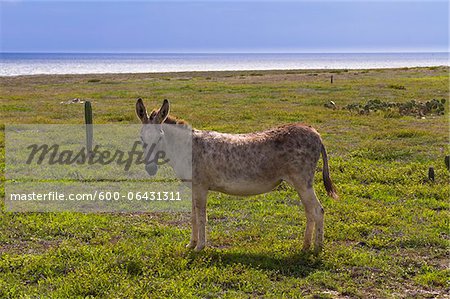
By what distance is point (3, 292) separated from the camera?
7.73 m

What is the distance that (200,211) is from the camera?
9172 mm

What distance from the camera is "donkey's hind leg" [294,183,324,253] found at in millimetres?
8984

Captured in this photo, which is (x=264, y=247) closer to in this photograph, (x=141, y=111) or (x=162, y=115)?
(x=162, y=115)

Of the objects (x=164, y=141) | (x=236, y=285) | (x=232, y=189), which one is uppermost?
(x=164, y=141)

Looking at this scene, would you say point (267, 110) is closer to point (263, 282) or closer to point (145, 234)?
point (145, 234)

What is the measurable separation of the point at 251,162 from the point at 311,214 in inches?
63.6

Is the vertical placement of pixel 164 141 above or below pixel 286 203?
above

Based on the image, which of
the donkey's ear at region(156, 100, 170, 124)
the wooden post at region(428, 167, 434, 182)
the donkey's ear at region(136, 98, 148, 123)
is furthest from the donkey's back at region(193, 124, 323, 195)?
the wooden post at region(428, 167, 434, 182)

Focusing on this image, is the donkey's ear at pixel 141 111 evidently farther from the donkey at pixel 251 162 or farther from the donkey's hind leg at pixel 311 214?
the donkey's hind leg at pixel 311 214

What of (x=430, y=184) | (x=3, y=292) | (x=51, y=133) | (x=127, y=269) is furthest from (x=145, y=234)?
(x=51, y=133)

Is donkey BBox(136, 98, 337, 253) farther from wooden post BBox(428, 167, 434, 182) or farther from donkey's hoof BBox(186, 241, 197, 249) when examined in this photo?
wooden post BBox(428, 167, 434, 182)

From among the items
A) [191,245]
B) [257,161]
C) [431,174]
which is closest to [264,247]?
[191,245]

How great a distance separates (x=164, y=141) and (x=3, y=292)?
3864 mm

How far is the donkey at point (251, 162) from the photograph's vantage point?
893cm
